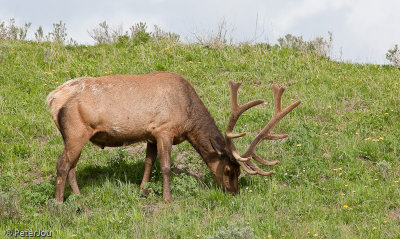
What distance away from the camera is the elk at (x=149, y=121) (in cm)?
812

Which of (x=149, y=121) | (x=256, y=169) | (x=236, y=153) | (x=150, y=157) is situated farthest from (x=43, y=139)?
(x=256, y=169)

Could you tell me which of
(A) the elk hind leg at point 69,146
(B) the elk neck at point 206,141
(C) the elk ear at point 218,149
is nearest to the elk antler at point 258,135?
(C) the elk ear at point 218,149

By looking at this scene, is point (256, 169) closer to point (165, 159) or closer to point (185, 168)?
point (165, 159)

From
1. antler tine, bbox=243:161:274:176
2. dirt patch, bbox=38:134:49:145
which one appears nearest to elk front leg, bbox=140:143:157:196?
antler tine, bbox=243:161:274:176

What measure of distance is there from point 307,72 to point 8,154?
685 cm

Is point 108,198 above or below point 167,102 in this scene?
below

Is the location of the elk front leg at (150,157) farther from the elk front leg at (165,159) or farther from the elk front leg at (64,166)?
the elk front leg at (64,166)

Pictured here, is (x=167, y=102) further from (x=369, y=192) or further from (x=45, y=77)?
(x=45, y=77)

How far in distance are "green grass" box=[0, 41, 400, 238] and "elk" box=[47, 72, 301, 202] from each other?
395mm

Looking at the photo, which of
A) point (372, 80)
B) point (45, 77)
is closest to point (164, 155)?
point (45, 77)

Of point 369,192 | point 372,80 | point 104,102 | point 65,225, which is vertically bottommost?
point 65,225

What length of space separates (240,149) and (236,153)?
131 cm

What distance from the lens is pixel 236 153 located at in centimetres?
858

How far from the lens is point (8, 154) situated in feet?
32.4
